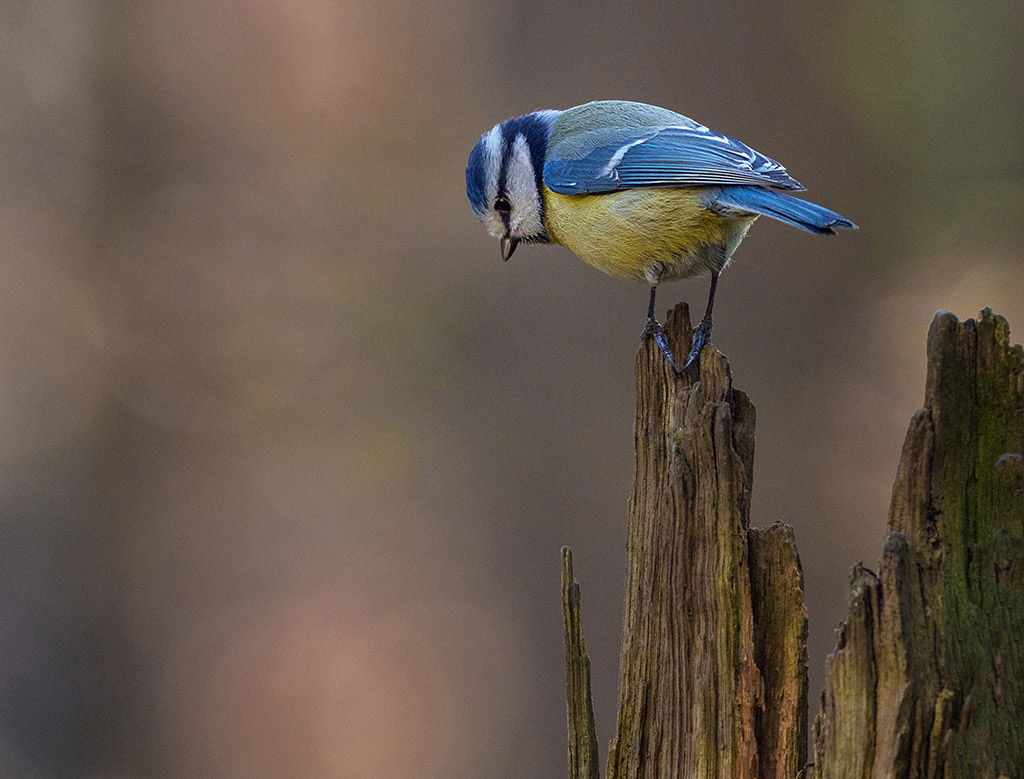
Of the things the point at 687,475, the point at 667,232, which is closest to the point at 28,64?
the point at 667,232

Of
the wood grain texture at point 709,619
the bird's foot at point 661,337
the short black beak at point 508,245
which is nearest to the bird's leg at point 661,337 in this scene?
the bird's foot at point 661,337

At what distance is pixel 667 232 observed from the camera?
6.79ft

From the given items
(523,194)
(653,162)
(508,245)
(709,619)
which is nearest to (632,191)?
(653,162)

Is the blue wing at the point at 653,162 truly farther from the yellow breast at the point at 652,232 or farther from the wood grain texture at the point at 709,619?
the wood grain texture at the point at 709,619

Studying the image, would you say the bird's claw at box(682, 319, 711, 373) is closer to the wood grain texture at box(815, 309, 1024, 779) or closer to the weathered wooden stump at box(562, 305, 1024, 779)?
the weathered wooden stump at box(562, 305, 1024, 779)

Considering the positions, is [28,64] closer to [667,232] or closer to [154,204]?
[154,204]

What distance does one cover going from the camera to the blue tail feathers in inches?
65.1

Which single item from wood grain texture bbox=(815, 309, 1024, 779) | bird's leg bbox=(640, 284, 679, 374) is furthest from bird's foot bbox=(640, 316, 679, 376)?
wood grain texture bbox=(815, 309, 1024, 779)

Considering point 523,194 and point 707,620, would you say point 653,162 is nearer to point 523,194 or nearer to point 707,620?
point 523,194

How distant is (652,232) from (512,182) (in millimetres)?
469

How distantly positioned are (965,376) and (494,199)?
1.35 m

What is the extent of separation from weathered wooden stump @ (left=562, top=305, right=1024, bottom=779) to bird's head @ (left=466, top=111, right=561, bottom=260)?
0.63 m

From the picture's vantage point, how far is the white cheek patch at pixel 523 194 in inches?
92.7

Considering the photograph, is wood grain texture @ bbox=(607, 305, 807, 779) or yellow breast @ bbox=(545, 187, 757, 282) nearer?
wood grain texture @ bbox=(607, 305, 807, 779)
